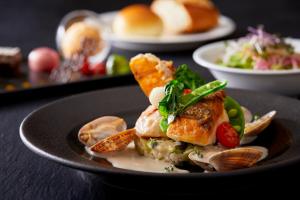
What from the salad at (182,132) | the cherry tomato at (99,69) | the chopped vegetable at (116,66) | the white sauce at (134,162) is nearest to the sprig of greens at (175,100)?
the salad at (182,132)

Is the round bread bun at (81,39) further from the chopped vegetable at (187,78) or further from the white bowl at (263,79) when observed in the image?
the chopped vegetable at (187,78)

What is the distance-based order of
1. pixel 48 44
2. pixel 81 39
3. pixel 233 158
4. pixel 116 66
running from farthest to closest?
pixel 48 44
pixel 81 39
pixel 116 66
pixel 233 158

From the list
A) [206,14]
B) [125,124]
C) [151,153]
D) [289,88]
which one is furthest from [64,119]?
[206,14]

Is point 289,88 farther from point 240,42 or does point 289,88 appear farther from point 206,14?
point 206,14

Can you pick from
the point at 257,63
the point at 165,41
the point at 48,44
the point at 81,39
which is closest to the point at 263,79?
the point at 257,63

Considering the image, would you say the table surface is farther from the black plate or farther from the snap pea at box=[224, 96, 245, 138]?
the snap pea at box=[224, 96, 245, 138]

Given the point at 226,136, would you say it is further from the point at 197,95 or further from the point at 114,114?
the point at 114,114
